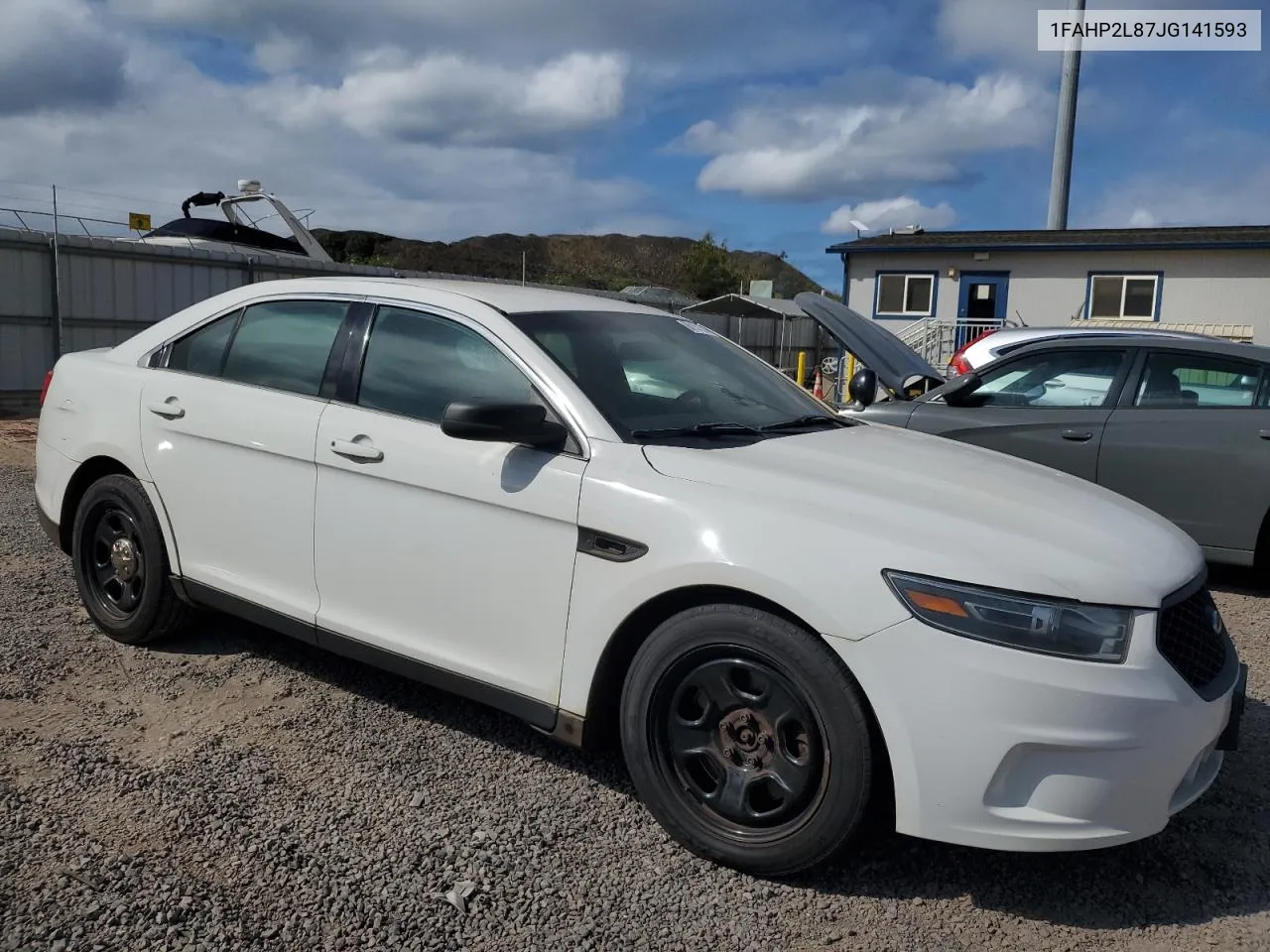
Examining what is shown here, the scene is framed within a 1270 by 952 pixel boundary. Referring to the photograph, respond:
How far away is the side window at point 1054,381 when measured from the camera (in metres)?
6.67

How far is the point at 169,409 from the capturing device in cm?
412

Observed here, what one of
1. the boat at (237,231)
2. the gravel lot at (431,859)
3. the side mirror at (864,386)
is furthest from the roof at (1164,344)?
the boat at (237,231)

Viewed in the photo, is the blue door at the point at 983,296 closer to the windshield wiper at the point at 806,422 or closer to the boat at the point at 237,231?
the boat at the point at 237,231

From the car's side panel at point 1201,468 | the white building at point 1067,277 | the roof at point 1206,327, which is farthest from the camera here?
the white building at point 1067,277

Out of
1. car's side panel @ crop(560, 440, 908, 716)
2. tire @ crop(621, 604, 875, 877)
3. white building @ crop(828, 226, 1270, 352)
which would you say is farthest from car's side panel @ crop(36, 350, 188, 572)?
white building @ crop(828, 226, 1270, 352)

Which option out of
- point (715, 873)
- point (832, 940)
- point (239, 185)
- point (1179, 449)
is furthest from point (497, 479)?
point (239, 185)

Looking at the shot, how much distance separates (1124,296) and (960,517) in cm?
2250

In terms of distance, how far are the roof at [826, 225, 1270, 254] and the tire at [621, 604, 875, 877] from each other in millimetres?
22340

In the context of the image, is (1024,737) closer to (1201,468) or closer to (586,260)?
(1201,468)

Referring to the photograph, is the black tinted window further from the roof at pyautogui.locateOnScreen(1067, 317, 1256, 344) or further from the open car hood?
the roof at pyautogui.locateOnScreen(1067, 317, 1256, 344)

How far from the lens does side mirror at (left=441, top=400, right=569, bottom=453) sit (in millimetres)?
3027

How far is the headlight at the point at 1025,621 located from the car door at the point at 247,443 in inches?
84.7

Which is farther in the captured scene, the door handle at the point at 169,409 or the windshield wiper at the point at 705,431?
the door handle at the point at 169,409

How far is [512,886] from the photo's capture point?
276 cm
